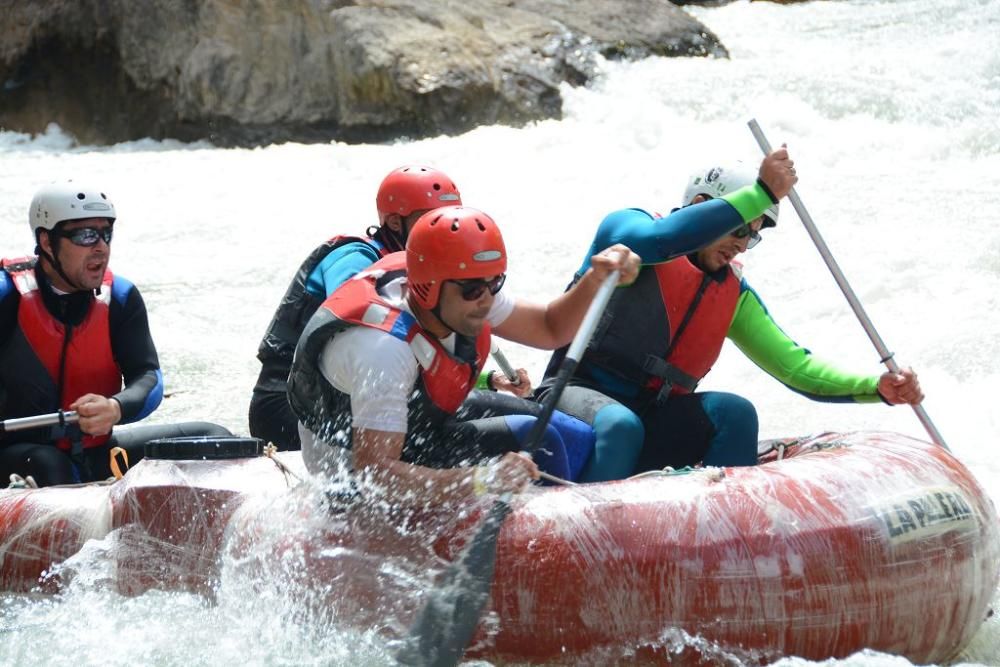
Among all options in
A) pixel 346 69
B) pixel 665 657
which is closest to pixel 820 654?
pixel 665 657

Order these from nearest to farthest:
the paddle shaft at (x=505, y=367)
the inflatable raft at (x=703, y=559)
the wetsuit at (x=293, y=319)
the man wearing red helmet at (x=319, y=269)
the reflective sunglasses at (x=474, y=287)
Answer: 1. the inflatable raft at (x=703, y=559)
2. the reflective sunglasses at (x=474, y=287)
3. the wetsuit at (x=293, y=319)
4. the man wearing red helmet at (x=319, y=269)
5. the paddle shaft at (x=505, y=367)

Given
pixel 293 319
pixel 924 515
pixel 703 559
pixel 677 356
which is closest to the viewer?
pixel 703 559

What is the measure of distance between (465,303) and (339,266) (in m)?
1.07

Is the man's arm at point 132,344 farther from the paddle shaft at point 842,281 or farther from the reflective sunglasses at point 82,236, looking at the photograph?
the paddle shaft at point 842,281

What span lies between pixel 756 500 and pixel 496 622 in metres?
0.72

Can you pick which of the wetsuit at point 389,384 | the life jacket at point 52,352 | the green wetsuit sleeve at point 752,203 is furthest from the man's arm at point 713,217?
the life jacket at point 52,352

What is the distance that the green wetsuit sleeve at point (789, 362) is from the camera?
442 cm

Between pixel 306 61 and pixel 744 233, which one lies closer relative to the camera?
pixel 744 233

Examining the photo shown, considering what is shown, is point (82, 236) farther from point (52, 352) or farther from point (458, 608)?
point (458, 608)

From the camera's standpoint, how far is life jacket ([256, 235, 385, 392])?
4.86 meters

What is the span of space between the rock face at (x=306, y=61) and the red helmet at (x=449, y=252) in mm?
8135

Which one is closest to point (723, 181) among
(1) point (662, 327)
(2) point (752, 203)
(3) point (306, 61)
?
(2) point (752, 203)

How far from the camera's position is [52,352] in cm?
480

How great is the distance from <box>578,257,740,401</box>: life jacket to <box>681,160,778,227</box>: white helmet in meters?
0.21
